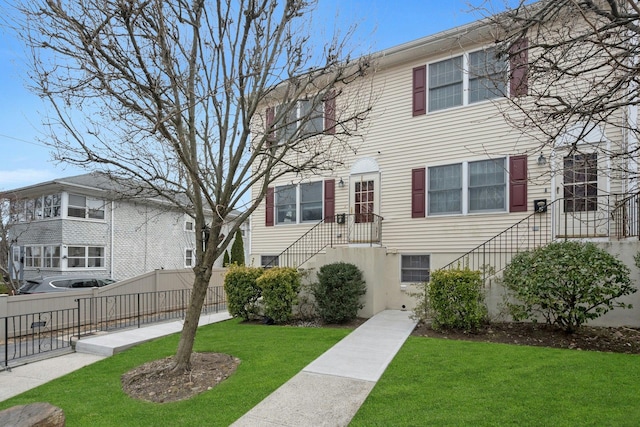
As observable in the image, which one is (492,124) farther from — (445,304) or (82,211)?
(82,211)

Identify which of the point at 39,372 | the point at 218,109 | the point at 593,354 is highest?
the point at 218,109

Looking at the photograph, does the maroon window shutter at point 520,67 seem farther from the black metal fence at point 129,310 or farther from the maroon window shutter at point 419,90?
the black metal fence at point 129,310

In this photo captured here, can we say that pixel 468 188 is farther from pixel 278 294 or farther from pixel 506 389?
pixel 506 389

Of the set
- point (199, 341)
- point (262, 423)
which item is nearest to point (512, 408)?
point (262, 423)

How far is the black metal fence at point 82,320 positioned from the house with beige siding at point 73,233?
5.28 m

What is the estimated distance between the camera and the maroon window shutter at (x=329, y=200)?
11.5 metres

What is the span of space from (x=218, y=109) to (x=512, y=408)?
585cm

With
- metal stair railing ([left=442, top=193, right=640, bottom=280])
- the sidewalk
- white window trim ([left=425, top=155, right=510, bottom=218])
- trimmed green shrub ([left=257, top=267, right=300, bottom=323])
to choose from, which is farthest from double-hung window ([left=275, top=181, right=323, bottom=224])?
the sidewalk

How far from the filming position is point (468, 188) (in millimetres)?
9547

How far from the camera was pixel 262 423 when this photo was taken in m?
3.99

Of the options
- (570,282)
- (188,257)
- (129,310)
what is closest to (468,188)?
(570,282)

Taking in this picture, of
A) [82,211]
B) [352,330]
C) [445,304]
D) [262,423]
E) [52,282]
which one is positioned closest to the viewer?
[262,423]

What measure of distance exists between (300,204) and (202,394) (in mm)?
7947

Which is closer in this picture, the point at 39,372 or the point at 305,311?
the point at 39,372
